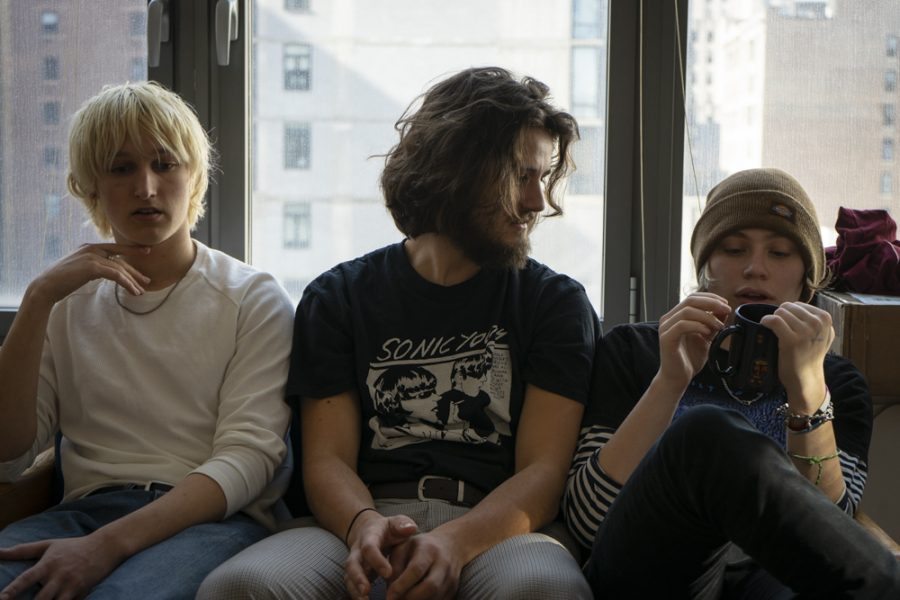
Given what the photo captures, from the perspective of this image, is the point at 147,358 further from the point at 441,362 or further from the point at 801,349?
the point at 801,349

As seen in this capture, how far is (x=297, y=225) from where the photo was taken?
237 cm

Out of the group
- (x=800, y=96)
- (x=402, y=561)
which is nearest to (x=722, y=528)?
(x=402, y=561)

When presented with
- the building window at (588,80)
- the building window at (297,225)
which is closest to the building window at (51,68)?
the building window at (297,225)

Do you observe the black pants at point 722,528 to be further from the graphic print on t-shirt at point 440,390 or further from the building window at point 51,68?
the building window at point 51,68

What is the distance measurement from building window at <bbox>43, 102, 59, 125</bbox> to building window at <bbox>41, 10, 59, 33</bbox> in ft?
0.57

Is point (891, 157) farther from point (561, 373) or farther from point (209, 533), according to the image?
point (209, 533)

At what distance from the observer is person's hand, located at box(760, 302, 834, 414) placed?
150cm

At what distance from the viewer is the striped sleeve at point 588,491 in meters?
1.59

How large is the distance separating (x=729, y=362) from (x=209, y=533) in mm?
881

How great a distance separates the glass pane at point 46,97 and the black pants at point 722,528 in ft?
5.05

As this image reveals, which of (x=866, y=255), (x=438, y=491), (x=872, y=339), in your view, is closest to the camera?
(x=438, y=491)

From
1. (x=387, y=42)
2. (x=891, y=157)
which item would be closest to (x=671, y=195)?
(x=891, y=157)

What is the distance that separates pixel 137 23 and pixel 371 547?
149 cm

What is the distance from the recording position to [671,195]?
2.31 metres
